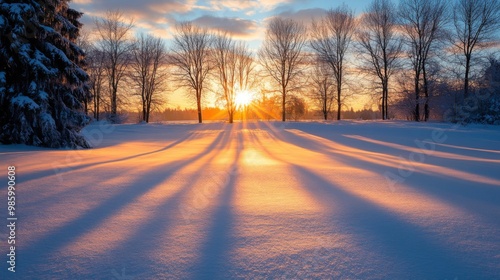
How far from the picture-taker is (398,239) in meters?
2.34

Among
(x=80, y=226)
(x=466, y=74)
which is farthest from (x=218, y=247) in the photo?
(x=466, y=74)

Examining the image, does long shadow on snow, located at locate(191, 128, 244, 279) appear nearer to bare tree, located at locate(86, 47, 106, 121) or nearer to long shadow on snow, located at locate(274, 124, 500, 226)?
long shadow on snow, located at locate(274, 124, 500, 226)

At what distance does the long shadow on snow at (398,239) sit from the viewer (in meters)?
1.94

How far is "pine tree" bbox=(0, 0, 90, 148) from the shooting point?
344 inches

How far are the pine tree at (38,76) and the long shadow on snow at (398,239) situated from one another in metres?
10.2

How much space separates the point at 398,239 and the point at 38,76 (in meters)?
11.4

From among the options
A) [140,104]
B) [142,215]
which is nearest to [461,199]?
[142,215]

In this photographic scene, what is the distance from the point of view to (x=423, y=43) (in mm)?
25141

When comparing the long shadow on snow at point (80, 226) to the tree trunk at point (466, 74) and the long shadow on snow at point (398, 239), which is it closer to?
the long shadow on snow at point (398, 239)

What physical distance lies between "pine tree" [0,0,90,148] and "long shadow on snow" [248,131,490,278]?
1018 cm

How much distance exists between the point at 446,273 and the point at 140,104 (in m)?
35.9

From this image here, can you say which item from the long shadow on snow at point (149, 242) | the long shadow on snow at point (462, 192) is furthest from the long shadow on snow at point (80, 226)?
the long shadow on snow at point (462, 192)

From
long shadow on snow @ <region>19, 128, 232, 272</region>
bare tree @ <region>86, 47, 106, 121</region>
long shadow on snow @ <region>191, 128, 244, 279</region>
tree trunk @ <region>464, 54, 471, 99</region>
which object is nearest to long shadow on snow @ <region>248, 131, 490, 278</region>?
long shadow on snow @ <region>191, 128, 244, 279</region>

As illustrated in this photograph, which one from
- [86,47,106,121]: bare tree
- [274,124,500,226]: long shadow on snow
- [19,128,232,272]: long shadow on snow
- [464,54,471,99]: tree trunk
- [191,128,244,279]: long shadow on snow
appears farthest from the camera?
[86,47,106,121]: bare tree
